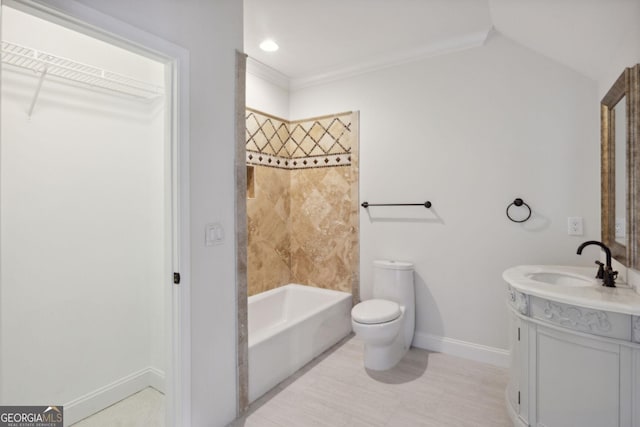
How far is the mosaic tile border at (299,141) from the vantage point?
313 centimetres

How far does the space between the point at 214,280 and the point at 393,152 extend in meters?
1.93

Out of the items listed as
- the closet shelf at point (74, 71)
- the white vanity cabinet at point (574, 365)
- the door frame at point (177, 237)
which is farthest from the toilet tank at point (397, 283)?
the closet shelf at point (74, 71)

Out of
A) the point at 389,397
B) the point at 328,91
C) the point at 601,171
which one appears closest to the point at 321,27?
the point at 328,91

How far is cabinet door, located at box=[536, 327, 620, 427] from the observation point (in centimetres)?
142

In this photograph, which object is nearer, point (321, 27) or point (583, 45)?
point (583, 45)

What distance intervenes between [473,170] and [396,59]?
118 cm

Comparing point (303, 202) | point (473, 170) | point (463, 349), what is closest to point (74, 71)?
point (303, 202)

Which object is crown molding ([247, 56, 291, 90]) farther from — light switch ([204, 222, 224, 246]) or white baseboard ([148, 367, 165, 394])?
white baseboard ([148, 367, 165, 394])

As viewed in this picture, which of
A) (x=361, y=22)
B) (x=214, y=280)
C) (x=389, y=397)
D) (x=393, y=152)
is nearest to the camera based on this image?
(x=214, y=280)

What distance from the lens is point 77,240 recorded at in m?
2.04

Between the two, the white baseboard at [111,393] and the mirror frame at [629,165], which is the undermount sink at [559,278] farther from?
the white baseboard at [111,393]

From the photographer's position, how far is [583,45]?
2.00 m

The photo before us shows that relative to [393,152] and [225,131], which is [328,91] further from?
[225,131]

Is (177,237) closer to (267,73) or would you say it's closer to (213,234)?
(213,234)
